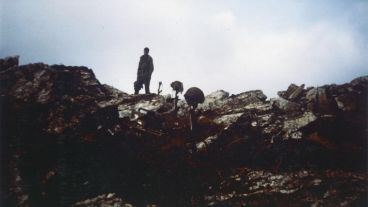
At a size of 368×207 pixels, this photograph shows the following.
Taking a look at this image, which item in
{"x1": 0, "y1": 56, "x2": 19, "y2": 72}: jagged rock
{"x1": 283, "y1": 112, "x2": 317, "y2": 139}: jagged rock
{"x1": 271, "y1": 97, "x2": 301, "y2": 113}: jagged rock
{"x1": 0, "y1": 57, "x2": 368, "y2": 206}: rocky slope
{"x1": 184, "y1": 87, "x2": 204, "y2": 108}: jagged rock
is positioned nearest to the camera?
{"x1": 0, "y1": 57, "x2": 368, "y2": 206}: rocky slope

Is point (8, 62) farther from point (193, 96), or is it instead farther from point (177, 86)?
point (193, 96)

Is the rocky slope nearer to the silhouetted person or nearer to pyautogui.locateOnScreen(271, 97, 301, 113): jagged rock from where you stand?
pyautogui.locateOnScreen(271, 97, 301, 113): jagged rock

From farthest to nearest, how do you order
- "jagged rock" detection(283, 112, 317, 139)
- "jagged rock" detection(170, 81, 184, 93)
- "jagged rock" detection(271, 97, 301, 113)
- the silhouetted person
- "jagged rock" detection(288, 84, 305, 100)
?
the silhouetted person, "jagged rock" detection(288, 84, 305, 100), "jagged rock" detection(170, 81, 184, 93), "jagged rock" detection(271, 97, 301, 113), "jagged rock" detection(283, 112, 317, 139)

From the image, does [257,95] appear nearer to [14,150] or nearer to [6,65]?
[14,150]

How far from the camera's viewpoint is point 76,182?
11.2 metres

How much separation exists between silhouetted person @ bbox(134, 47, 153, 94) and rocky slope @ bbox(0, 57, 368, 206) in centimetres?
213

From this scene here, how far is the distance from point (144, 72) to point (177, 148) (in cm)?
584

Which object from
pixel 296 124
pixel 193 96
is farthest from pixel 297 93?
pixel 193 96

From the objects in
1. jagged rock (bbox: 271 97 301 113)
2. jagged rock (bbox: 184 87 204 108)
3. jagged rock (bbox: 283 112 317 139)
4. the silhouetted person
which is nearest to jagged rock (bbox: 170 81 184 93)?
jagged rock (bbox: 184 87 204 108)

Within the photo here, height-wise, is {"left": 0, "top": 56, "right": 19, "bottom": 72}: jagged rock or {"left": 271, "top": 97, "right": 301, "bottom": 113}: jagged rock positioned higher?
{"left": 0, "top": 56, "right": 19, "bottom": 72}: jagged rock

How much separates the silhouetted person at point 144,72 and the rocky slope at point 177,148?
2.13m

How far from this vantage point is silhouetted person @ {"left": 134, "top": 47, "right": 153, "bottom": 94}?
54.7ft

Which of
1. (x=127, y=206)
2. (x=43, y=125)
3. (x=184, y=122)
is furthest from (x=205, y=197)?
(x=43, y=125)

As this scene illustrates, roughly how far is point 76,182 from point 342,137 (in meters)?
9.65
